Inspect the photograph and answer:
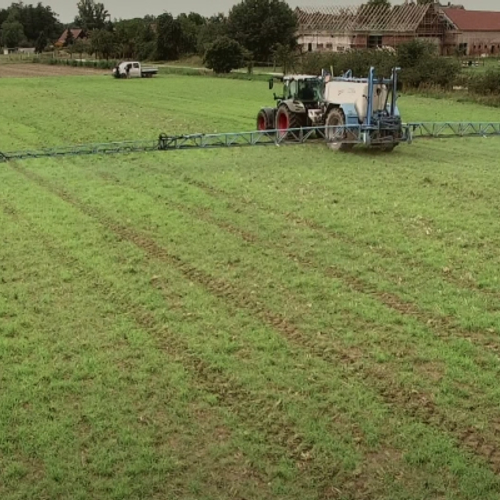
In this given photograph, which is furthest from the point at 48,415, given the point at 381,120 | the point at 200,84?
the point at 200,84

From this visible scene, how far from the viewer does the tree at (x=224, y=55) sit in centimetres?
5447

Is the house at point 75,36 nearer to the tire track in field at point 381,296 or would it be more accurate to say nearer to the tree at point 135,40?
the tree at point 135,40

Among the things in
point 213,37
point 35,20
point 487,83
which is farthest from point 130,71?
point 35,20

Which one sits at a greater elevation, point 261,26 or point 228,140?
point 261,26

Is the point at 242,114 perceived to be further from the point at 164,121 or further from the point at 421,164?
the point at 421,164

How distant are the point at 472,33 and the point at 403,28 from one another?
817cm

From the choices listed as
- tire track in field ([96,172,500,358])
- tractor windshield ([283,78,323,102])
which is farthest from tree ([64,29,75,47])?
tire track in field ([96,172,500,358])

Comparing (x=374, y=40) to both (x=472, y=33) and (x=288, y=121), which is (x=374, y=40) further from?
(x=288, y=121)

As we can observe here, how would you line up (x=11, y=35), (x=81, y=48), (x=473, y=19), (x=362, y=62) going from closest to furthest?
→ 1. (x=362, y=62)
2. (x=473, y=19)
3. (x=81, y=48)
4. (x=11, y=35)

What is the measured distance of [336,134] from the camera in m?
17.2

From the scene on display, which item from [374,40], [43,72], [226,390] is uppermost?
[374,40]

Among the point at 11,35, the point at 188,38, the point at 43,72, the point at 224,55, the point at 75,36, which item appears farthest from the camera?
the point at 11,35

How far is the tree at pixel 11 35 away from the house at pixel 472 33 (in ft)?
242

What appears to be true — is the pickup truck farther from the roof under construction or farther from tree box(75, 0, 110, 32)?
tree box(75, 0, 110, 32)
